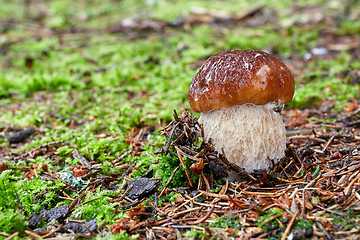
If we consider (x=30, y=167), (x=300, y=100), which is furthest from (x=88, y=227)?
(x=300, y=100)

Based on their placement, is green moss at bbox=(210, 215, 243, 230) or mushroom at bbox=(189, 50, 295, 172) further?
mushroom at bbox=(189, 50, 295, 172)

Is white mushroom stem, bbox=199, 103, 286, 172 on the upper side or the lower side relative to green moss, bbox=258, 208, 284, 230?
upper

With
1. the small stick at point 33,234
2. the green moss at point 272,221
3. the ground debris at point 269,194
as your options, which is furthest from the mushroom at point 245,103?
the small stick at point 33,234

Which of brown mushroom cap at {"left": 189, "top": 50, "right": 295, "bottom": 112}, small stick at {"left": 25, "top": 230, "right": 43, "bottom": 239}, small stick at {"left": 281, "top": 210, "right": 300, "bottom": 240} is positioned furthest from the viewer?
brown mushroom cap at {"left": 189, "top": 50, "right": 295, "bottom": 112}

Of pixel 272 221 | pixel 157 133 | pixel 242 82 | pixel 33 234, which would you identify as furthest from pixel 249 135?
pixel 33 234

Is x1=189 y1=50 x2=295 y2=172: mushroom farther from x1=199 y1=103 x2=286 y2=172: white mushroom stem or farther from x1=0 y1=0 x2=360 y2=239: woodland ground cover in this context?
x1=0 y1=0 x2=360 y2=239: woodland ground cover

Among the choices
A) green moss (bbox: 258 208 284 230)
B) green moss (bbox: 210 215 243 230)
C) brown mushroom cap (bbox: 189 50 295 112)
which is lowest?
green moss (bbox: 210 215 243 230)

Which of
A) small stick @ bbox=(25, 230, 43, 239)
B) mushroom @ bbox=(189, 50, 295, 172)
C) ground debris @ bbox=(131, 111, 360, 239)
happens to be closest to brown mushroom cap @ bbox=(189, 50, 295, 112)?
mushroom @ bbox=(189, 50, 295, 172)
